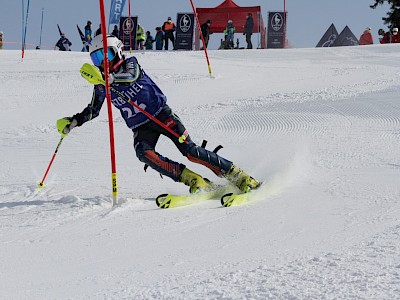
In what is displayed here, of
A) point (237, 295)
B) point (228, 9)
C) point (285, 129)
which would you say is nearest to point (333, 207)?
point (237, 295)

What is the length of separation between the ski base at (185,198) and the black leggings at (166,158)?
16cm

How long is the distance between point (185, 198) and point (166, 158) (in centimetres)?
48

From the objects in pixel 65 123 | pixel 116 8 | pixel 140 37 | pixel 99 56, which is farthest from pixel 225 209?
pixel 140 37

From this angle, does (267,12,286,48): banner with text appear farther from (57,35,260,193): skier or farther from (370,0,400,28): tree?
(57,35,260,193): skier

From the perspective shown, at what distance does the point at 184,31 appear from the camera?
25047 millimetres

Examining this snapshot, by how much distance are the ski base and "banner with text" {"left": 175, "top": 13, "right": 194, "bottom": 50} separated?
20.2 m

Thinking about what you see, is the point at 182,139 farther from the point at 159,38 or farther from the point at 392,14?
the point at 392,14

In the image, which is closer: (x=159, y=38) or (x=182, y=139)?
(x=182, y=139)

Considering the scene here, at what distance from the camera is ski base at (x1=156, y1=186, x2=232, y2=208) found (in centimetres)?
468

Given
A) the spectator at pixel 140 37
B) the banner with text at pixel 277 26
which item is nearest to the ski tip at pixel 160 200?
the spectator at pixel 140 37

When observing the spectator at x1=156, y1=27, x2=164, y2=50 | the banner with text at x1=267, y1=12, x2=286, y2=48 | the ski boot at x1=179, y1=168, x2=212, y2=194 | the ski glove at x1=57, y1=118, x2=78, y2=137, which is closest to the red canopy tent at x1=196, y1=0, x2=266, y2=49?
the banner with text at x1=267, y1=12, x2=286, y2=48

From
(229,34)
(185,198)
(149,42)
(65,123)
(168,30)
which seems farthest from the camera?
(149,42)

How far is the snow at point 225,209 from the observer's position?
2.82 meters

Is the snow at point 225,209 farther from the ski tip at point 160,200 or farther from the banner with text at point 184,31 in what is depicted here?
the banner with text at point 184,31
